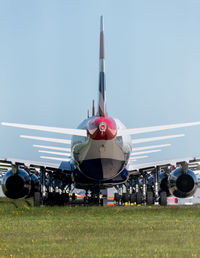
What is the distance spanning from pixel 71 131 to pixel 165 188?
1421cm

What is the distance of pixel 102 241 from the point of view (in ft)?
36.8

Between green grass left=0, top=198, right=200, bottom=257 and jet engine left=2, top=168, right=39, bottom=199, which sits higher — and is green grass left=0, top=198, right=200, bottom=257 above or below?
below

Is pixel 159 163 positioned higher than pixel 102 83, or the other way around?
pixel 102 83

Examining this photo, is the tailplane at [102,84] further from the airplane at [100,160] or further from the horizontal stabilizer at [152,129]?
the horizontal stabilizer at [152,129]

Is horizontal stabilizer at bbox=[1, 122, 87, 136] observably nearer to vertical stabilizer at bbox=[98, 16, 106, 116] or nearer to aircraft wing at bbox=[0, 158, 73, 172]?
vertical stabilizer at bbox=[98, 16, 106, 116]

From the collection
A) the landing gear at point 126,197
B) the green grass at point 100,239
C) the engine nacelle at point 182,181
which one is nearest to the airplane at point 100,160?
the engine nacelle at point 182,181

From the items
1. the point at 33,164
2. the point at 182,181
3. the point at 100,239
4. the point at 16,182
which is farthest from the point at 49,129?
the point at 182,181

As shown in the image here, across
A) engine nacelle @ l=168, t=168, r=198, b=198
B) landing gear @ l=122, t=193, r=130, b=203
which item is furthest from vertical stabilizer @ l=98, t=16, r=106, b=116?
landing gear @ l=122, t=193, r=130, b=203

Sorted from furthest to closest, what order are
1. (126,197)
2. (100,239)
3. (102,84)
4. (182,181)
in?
(126,197) → (182,181) → (102,84) → (100,239)

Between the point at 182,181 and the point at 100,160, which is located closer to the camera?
the point at 100,160

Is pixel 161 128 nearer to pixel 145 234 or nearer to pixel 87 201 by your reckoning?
pixel 145 234

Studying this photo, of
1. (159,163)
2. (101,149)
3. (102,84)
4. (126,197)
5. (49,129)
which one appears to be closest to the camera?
(49,129)

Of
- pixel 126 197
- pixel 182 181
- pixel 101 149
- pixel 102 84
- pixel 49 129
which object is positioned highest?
pixel 102 84

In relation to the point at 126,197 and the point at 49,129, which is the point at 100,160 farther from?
the point at 126,197
